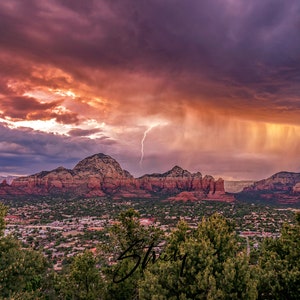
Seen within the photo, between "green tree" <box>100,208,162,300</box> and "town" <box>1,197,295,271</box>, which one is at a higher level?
"green tree" <box>100,208,162,300</box>

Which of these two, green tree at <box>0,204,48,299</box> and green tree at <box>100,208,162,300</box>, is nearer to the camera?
green tree at <box>0,204,48,299</box>

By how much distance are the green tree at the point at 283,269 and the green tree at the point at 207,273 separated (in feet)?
9.67

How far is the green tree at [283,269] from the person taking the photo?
2519 cm

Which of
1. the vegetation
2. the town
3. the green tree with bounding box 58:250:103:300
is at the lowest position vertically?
the town

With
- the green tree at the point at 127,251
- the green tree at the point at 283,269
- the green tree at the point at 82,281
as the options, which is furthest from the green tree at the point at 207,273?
the green tree at the point at 82,281

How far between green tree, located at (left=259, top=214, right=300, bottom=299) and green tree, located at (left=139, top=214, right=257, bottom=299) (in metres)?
2.95

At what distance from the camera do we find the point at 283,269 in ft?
87.7

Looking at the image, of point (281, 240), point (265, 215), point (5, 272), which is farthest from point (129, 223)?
point (265, 215)

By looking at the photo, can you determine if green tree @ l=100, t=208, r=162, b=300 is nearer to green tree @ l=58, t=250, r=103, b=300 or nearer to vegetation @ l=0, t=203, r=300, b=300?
vegetation @ l=0, t=203, r=300, b=300

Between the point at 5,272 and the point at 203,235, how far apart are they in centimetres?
1859

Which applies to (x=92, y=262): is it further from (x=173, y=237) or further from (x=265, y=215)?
(x=265, y=215)

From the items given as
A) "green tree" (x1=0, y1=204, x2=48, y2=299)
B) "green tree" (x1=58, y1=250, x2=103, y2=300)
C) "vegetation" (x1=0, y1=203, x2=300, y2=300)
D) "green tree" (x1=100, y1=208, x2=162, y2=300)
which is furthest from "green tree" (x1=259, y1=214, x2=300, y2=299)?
"green tree" (x1=0, y1=204, x2=48, y2=299)

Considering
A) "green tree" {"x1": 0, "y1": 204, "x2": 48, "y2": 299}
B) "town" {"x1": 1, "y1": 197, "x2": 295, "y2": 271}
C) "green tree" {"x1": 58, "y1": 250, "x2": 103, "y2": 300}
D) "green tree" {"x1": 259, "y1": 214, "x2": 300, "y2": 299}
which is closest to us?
"green tree" {"x1": 259, "y1": 214, "x2": 300, "y2": 299}

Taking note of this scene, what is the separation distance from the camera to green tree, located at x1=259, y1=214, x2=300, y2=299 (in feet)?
82.6
